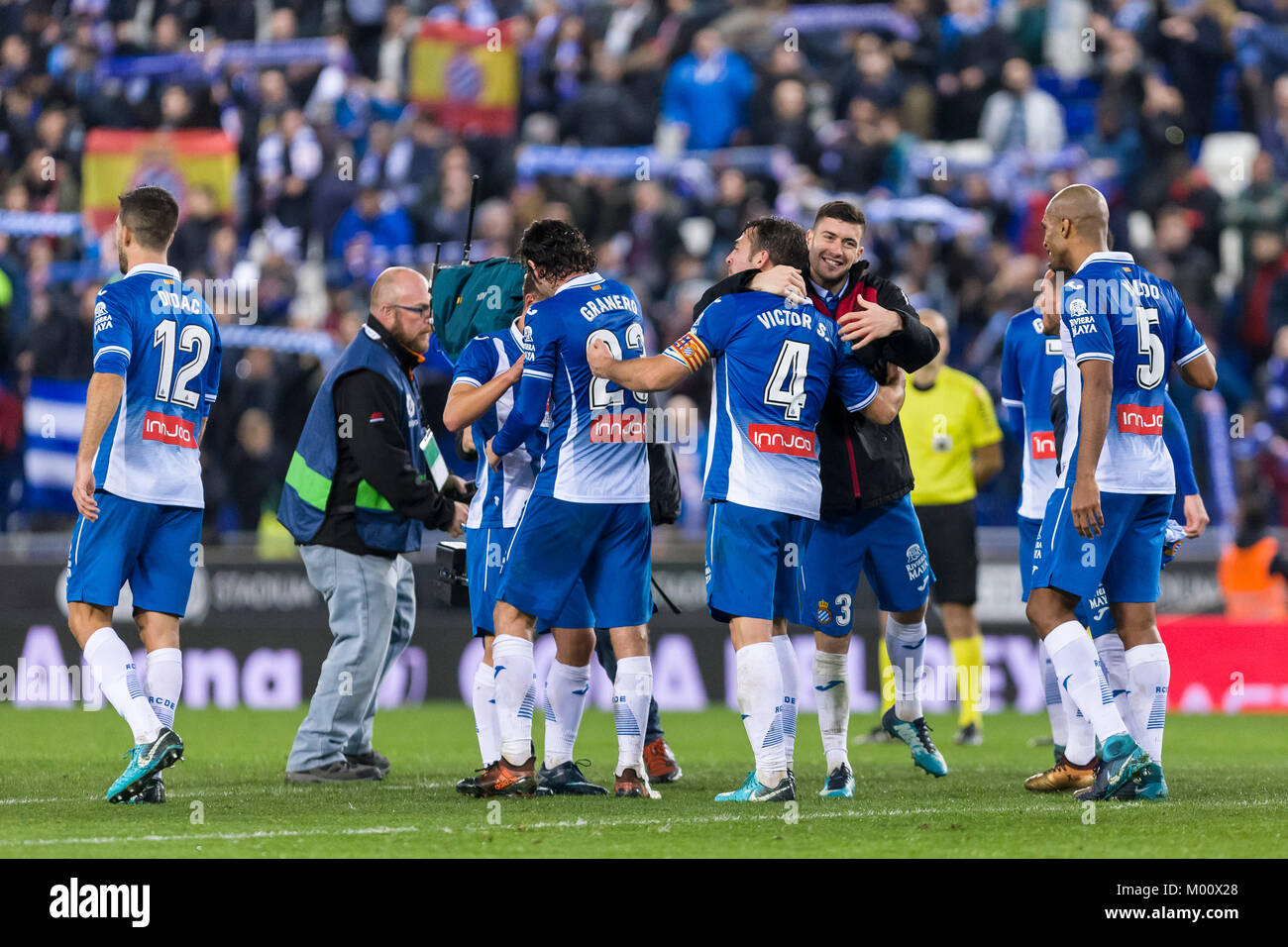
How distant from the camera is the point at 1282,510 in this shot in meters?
14.0

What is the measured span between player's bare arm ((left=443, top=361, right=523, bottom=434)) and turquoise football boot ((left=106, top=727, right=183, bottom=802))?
5.66ft

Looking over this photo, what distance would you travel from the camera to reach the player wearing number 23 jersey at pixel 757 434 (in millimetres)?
6797

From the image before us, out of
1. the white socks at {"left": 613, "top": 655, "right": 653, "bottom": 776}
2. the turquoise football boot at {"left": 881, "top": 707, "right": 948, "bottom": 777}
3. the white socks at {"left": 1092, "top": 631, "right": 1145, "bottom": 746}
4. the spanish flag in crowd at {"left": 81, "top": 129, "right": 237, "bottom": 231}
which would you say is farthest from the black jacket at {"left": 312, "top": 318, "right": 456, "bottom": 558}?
the spanish flag in crowd at {"left": 81, "top": 129, "right": 237, "bottom": 231}

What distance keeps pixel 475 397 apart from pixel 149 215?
1577 mm

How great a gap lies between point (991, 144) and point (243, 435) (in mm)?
7951

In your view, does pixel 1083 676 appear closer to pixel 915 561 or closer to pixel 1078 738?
pixel 1078 738

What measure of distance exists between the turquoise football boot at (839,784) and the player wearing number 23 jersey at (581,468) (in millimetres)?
1064

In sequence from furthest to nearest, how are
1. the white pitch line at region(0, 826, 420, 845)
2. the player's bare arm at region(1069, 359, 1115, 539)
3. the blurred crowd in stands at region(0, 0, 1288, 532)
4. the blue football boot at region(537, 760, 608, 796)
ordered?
the blurred crowd in stands at region(0, 0, 1288, 532) < the blue football boot at region(537, 760, 608, 796) < the player's bare arm at region(1069, 359, 1115, 539) < the white pitch line at region(0, 826, 420, 845)

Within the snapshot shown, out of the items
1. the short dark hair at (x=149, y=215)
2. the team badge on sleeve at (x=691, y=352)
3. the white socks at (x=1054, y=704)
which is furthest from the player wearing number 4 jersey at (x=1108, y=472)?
the short dark hair at (x=149, y=215)

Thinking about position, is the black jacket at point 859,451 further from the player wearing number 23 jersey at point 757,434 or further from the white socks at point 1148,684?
the white socks at point 1148,684

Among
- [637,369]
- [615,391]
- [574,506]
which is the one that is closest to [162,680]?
[574,506]

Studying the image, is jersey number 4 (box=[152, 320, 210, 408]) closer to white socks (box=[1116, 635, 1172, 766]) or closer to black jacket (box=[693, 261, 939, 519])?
black jacket (box=[693, 261, 939, 519])

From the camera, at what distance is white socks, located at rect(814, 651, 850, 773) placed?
7.42 m

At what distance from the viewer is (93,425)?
6.86 meters
